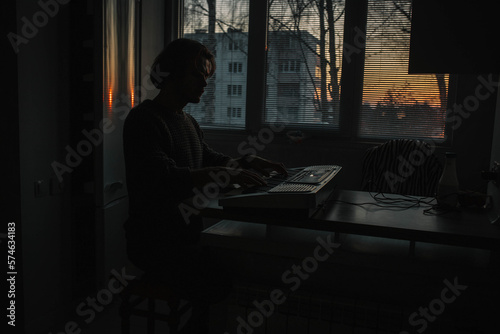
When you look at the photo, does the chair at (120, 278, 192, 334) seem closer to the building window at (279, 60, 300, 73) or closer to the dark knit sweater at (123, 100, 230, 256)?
the dark knit sweater at (123, 100, 230, 256)

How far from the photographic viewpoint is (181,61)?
5.59 feet

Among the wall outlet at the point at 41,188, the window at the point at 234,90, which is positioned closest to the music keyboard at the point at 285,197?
the wall outlet at the point at 41,188

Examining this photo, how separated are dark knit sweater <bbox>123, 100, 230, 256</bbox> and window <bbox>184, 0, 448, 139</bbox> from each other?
5.35ft

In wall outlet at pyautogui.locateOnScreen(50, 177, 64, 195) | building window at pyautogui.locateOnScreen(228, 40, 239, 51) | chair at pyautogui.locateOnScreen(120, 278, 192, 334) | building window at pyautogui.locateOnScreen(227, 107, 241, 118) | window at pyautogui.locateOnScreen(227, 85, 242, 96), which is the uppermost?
building window at pyautogui.locateOnScreen(228, 40, 239, 51)

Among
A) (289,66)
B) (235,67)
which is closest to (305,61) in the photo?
(289,66)

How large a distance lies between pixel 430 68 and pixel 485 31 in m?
0.18

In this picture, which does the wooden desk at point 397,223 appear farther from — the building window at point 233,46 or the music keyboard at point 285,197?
the building window at point 233,46

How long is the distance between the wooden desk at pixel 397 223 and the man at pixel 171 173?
0.18m

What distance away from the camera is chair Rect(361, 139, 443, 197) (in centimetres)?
258

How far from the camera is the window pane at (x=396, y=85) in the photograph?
→ 296cm

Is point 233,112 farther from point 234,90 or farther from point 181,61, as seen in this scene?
point 181,61

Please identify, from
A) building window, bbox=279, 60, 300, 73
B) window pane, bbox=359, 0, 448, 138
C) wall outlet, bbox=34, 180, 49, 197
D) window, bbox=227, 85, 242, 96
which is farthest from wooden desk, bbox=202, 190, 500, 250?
window, bbox=227, 85, 242, 96

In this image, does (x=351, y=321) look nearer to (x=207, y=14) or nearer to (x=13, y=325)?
(x=13, y=325)

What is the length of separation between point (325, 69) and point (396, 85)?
52 centimetres
